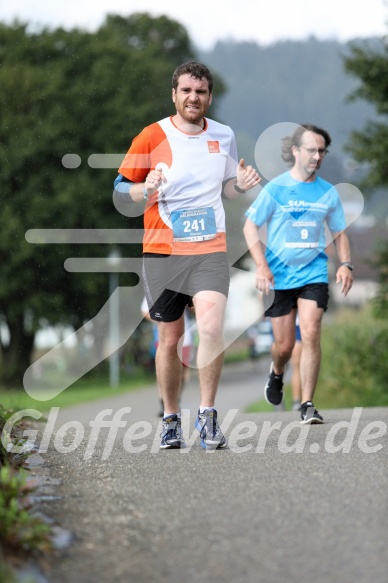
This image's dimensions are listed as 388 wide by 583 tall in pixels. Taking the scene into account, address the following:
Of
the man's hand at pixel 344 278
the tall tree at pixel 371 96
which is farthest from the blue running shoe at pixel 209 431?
the tall tree at pixel 371 96

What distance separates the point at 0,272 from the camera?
36.5 m

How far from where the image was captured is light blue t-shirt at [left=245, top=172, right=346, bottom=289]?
935cm

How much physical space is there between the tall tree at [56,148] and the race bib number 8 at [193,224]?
87.4 ft

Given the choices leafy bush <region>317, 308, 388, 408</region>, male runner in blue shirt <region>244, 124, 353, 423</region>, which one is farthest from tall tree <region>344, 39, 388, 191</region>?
male runner in blue shirt <region>244, 124, 353, 423</region>

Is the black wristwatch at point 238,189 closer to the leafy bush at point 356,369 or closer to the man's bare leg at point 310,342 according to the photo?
the man's bare leg at point 310,342

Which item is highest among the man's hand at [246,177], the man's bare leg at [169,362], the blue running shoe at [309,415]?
the man's hand at [246,177]

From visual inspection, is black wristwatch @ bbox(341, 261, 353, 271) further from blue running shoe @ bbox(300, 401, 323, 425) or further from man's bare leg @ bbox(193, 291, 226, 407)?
man's bare leg @ bbox(193, 291, 226, 407)

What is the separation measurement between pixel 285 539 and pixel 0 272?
32509 millimetres

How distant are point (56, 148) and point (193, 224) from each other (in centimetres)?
2965

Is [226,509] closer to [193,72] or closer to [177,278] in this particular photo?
[177,278]

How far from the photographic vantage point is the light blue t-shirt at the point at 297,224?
30.7ft

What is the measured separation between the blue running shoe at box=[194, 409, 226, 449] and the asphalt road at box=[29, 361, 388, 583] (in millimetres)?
98

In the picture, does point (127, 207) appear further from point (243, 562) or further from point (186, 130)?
point (243, 562)

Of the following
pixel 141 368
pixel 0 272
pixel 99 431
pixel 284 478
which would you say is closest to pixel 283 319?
pixel 99 431
